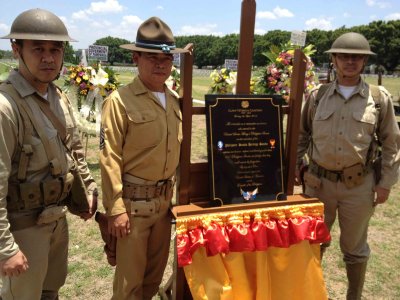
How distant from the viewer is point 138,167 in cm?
239

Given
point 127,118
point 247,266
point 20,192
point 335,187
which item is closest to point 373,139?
point 335,187

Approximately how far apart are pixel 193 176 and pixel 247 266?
2.69 feet

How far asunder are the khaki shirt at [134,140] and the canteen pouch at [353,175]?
1.48 m

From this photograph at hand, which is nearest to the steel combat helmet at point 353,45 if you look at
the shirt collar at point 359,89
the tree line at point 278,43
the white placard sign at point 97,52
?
the shirt collar at point 359,89

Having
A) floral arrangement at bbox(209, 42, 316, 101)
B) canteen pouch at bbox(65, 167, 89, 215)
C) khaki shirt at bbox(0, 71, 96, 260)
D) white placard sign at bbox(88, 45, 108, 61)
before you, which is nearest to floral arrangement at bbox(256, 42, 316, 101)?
floral arrangement at bbox(209, 42, 316, 101)

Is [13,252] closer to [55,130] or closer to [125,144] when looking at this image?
[55,130]

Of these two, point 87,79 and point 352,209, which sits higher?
point 87,79

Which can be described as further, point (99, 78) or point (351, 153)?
point (99, 78)

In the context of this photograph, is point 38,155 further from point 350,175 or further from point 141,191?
point 350,175

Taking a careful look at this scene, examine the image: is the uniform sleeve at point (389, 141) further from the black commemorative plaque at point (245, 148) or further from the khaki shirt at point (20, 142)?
the khaki shirt at point (20, 142)

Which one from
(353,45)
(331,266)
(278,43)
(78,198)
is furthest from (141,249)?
(278,43)

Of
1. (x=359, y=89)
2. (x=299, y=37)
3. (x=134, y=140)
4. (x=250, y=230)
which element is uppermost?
(x=299, y=37)

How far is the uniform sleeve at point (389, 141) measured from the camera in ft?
9.64

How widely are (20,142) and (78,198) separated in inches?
27.1
